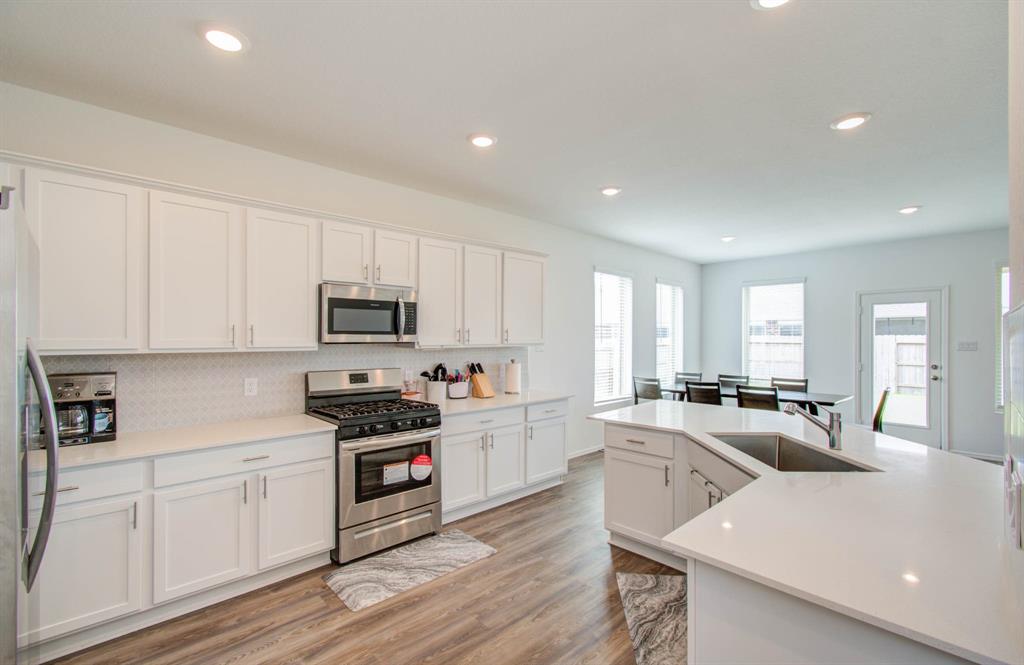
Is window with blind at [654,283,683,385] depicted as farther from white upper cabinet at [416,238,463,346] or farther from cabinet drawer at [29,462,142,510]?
cabinet drawer at [29,462,142,510]

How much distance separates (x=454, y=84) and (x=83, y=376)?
93.6 inches

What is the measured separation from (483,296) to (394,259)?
94cm

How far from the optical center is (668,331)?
719cm

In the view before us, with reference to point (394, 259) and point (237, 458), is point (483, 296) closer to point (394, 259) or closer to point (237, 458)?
point (394, 259)

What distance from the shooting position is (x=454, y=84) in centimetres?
231

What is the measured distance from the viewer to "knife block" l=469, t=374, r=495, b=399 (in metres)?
4.19

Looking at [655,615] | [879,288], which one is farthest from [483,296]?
[879,288]

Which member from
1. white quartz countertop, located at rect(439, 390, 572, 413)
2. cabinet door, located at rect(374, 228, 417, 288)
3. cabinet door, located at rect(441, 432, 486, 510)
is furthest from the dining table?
cabinet door, located at rect(374, 228, 417, 288)

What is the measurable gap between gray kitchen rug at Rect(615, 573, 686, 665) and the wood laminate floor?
0.06m

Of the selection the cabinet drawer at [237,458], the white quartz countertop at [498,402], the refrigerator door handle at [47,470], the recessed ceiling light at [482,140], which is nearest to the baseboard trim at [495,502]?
the white quartz countertop at [498,402]

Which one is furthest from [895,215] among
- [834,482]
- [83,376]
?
[83,376]

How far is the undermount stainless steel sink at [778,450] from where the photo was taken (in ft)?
7.84

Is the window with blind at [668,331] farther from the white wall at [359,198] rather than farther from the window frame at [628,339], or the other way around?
the window frame at [628,339]

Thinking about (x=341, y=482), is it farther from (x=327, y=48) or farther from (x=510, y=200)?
(x=510, y=200)
